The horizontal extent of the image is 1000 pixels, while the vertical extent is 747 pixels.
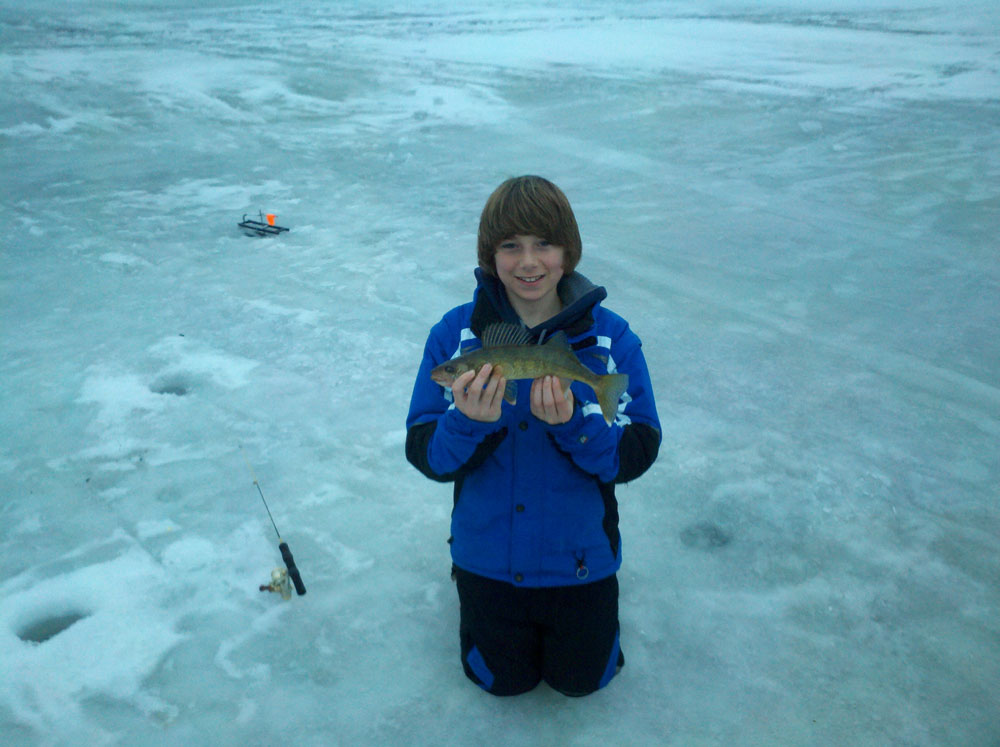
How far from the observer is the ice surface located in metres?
2.71

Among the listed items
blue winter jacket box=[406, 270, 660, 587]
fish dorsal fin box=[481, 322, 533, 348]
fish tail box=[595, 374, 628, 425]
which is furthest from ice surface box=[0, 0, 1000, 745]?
fish dorsal fin box=[481, 322, 533, 348]

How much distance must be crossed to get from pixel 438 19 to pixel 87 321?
2196 centimetres

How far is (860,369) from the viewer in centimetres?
474

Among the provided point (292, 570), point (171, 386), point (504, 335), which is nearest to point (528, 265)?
point (504, 335)

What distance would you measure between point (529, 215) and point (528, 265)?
0.16 meters

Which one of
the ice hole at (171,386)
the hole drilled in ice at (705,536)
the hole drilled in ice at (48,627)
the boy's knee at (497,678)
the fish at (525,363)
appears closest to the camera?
the fish at (525,363)

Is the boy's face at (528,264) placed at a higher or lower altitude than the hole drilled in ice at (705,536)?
higher

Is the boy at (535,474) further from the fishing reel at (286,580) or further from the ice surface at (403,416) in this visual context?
the fishing reel at (286,580)

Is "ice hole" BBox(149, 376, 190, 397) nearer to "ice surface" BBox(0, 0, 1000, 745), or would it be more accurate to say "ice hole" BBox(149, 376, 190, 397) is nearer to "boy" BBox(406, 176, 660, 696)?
"ice surface" BBox(0, 0, 1000, 745)

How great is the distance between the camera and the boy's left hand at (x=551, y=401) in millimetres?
2244

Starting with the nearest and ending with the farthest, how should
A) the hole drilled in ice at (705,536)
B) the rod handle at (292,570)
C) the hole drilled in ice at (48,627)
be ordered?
the hole drilled in ice at (48,627)
the rod handle at (292,570)
the hole drilled in ice at (705,536)

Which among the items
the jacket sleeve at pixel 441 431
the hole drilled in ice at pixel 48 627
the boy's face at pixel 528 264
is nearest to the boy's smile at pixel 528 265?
the boy's face at pixel 528 264

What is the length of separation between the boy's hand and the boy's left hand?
10cm

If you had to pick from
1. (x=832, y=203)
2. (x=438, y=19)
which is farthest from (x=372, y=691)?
(x=438, y=19)
